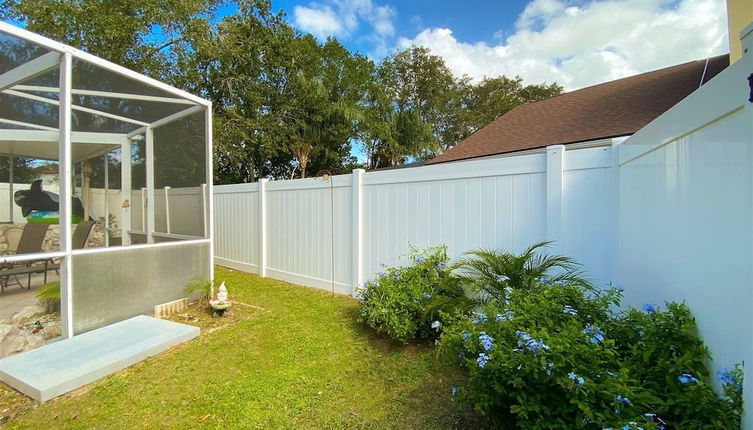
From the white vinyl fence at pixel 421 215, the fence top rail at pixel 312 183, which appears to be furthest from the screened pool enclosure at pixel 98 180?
the white vinyl fence at pixel 421 215

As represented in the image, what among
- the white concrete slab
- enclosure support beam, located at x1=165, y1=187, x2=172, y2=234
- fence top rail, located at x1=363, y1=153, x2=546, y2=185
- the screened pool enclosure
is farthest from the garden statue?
fence top rail, located at x1=363, y1=153, x2=546, y2=185

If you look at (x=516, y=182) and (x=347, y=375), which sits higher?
(x=516, y=182)

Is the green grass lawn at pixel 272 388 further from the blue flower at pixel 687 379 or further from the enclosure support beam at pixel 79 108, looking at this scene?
the enclosure support beam at pixel 79 108

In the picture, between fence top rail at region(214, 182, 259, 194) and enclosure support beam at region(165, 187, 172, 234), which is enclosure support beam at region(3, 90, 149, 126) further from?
fence top rail at region(214, 182, 259, 194)

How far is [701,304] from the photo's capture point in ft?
5.08

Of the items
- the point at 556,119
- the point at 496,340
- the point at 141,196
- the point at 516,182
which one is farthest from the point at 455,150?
the point at 496,340

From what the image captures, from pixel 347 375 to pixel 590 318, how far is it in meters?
1.93

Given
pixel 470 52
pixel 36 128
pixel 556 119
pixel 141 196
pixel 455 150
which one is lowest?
pixel 141 196

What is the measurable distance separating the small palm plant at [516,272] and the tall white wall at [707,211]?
663 millimetres

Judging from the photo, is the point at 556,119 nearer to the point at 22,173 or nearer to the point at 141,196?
the point at 141,196

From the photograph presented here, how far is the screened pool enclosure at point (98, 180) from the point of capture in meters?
3.19

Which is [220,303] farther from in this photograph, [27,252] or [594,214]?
[594,214]

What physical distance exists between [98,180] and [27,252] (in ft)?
5.90

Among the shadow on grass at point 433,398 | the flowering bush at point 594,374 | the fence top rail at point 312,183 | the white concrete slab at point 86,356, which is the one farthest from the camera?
the fence top rail at point 312,183
